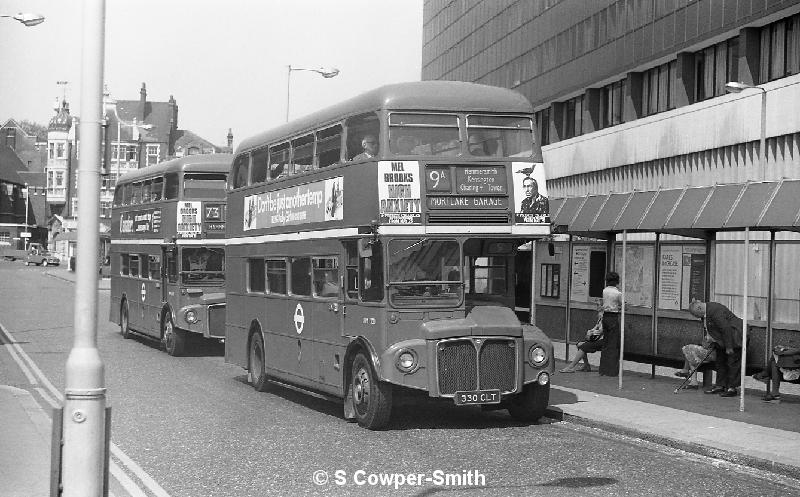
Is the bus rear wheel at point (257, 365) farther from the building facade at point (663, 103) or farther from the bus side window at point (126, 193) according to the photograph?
the bus side window at point (126, 193)

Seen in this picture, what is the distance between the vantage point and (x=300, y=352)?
55.6 ft

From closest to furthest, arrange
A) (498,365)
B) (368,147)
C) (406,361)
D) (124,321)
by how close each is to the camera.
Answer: (406,361) < (498,365) < (368,147) < (124,321)

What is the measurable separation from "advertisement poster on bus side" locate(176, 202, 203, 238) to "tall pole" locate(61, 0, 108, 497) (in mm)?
18783

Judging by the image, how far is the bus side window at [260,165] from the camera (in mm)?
18609

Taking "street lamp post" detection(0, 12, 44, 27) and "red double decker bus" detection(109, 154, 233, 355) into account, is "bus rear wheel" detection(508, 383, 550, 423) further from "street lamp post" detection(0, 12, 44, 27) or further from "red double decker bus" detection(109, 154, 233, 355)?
"red double decker bus" detection(109, 154, 233, 355)

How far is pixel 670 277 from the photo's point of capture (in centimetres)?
1919

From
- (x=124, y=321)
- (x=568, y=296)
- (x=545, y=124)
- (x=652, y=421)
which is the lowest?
(x=652, y=421)

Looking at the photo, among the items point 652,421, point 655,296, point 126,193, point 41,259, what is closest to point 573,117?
point 126,193

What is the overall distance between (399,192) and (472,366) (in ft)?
7.33

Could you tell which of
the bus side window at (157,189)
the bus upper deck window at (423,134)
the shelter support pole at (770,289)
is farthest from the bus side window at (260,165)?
the bus side window at (157,189)

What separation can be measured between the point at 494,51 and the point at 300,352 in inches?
1674

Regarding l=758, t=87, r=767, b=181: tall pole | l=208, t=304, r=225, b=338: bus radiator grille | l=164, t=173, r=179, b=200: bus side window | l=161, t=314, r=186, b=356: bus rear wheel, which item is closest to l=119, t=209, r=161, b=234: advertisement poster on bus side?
l=164, t=173, r=179, b=200: bus side window

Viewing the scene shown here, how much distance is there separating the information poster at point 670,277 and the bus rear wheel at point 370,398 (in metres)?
6.63

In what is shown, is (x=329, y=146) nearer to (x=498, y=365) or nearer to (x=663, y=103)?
(x=498, y=365)
